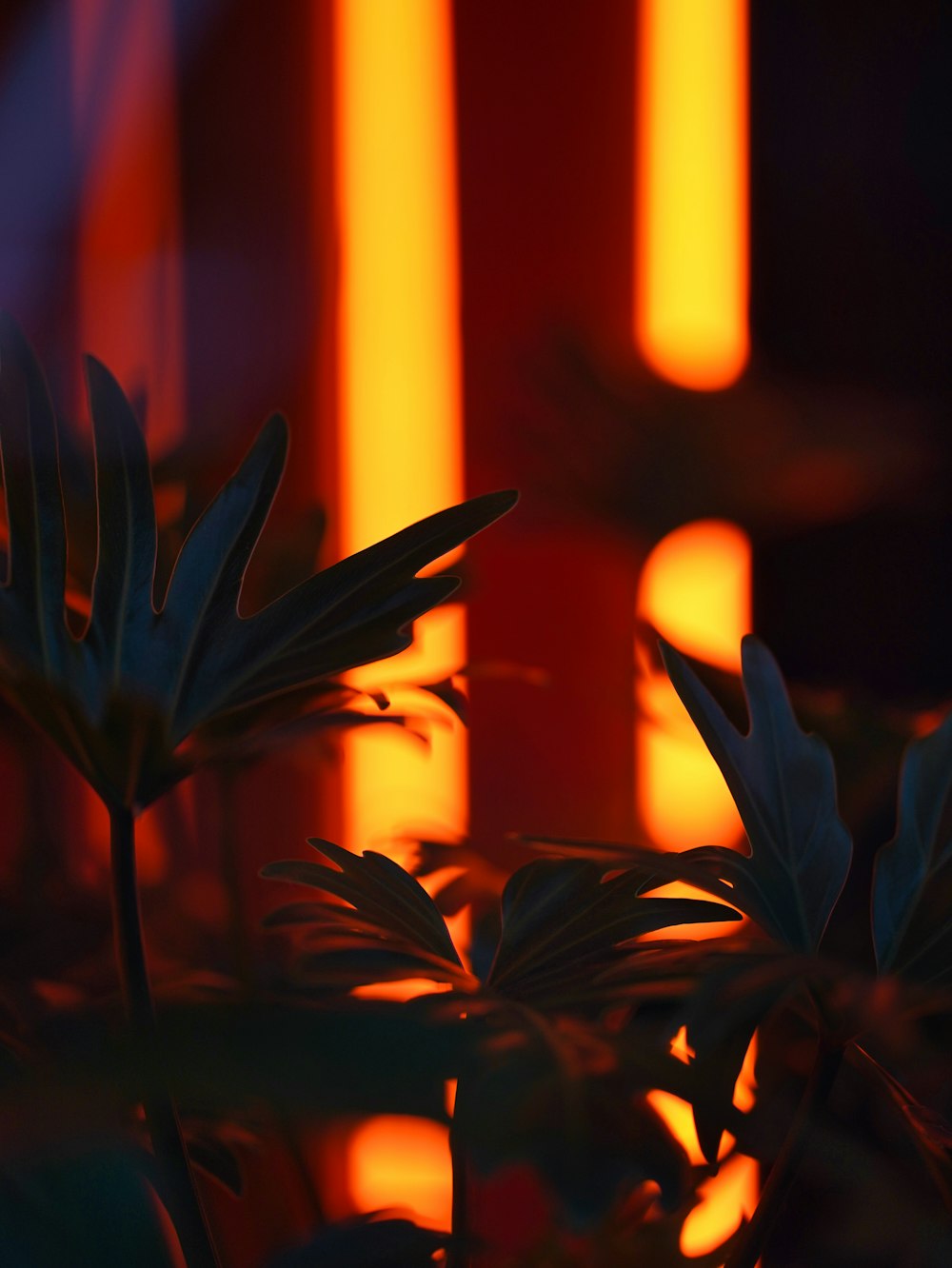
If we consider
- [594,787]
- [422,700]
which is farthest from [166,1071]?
[594,787]

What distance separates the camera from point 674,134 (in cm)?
153

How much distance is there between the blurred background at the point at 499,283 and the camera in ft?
4.61

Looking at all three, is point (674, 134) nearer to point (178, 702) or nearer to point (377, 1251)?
point (178, 702)

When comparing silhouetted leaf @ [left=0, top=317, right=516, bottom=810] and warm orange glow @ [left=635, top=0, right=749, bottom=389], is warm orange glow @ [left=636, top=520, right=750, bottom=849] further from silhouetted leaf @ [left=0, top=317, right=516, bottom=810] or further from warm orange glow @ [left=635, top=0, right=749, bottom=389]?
silhouetted leaf @ [left=0, top=317, right=516, bottom=810]

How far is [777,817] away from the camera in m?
0.36

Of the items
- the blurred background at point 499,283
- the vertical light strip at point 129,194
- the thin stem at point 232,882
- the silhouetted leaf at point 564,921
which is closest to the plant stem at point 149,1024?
the silhouetted leaf at point 564,921

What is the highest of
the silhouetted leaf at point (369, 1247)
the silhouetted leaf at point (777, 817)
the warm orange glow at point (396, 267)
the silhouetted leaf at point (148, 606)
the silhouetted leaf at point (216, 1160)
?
the warm orange glow at point (396, 267)

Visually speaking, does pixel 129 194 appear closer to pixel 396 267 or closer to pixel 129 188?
pixel 129 188

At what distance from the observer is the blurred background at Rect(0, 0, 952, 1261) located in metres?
1.41

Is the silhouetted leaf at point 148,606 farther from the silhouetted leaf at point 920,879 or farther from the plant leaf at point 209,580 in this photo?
the silhouetted leaf at point 920,879

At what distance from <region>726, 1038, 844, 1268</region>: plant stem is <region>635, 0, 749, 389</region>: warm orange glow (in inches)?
50.0

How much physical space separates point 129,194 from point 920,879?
4.73 feet

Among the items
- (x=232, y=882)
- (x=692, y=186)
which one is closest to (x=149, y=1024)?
(x=232, y=882)

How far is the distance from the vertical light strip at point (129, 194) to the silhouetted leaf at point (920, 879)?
3.88ft
